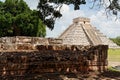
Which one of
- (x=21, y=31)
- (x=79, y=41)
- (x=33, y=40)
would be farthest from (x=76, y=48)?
(x=79, y=41)

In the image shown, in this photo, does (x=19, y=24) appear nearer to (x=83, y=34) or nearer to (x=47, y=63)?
(x=83, y=34)

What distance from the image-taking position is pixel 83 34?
67625mm

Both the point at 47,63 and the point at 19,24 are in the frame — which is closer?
the point at 47,63

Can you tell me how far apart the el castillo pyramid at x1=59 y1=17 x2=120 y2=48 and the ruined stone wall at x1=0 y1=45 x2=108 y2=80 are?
53.5 meters

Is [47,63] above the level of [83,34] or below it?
above

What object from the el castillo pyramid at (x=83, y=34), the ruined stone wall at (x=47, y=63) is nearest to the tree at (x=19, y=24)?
the el castillo pyramid at (x=83, y=34)

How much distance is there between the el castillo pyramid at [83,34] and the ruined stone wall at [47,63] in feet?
175

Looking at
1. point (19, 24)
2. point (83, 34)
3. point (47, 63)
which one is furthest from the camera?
point (83, 34)

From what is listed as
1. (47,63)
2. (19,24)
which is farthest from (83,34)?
(47,63)

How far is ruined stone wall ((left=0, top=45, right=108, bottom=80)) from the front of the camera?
8242 millimetres

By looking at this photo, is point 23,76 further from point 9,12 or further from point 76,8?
point 9,12

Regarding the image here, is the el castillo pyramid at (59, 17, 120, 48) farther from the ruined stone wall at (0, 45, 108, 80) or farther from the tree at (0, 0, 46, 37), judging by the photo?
the ruined stone wall at (0, 45, 108, 80)

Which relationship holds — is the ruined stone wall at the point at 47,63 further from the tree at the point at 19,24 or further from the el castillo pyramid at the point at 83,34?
the el castillo pyramid at the point at 83,34

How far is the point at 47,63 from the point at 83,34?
59.2 m
